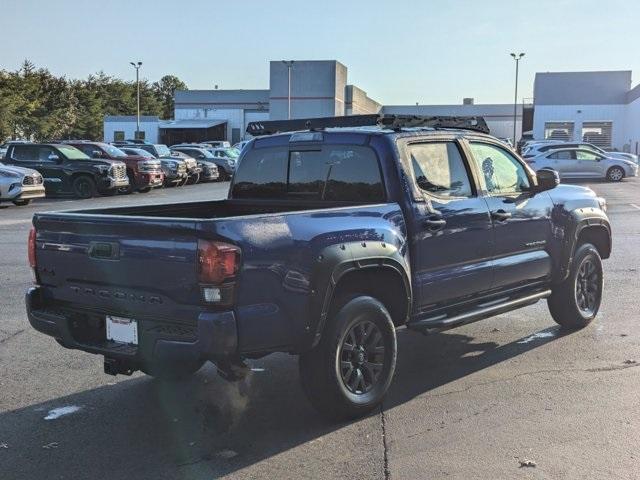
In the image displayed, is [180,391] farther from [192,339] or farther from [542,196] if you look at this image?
[542,196]

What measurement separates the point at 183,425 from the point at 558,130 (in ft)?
217

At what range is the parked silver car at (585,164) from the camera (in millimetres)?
30734

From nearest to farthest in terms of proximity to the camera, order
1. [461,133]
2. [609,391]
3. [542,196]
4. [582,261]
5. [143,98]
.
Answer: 1. [609,391]
2. [461,133]
3. [542,196]
4. [582,261]
5. [143,98]

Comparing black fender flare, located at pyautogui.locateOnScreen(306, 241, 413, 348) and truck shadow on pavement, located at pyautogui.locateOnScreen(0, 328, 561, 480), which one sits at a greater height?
black fender flare, located at pyautogui.locateOnScreen(306, 241, 413, 348)

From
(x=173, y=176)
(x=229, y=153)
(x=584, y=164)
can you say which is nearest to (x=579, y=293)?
(x=173, y=176)

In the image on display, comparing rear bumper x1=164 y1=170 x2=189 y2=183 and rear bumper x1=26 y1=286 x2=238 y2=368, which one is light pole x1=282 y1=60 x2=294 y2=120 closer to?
rear bumper x1=164 y1=170 x2=189 y2=183

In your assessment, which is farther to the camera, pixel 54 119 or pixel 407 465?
pixel 54 119

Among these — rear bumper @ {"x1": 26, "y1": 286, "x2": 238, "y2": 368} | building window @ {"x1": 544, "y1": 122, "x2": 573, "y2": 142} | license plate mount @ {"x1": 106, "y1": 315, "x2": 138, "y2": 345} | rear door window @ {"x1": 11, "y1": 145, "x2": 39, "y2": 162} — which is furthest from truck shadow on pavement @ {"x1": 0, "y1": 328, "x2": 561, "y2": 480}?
building window @ {"x1": 544, "y1": 122, "x2": 573, "y2": 142}

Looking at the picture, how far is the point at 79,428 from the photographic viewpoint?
14.5 ft

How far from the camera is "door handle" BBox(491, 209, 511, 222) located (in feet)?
18.4

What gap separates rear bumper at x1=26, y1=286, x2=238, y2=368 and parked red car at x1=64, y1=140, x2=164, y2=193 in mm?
20775

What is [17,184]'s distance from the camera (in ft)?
62.3

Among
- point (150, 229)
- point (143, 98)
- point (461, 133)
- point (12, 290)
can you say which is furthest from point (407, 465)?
point (143, 98)

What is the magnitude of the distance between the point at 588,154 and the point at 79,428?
3017 cm
